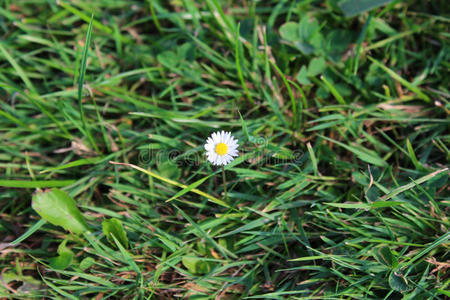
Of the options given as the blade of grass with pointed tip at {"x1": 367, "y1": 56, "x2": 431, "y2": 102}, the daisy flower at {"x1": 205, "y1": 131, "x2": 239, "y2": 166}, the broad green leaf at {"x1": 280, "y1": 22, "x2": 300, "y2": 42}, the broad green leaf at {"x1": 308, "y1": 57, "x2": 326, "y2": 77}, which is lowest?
the daisy flower at {"x1": 205, "y1": 131, "x2": 239, "y2": 166}

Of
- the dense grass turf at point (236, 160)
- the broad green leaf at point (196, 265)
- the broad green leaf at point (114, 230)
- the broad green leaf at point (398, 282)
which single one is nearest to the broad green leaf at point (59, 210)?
the dense grass turf at point (236, 160)

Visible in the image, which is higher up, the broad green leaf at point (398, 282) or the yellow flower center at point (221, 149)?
the yellow flower center at point (221, 149)

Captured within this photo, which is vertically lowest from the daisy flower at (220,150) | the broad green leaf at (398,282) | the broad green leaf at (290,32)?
the broad green leaf at (398,282)

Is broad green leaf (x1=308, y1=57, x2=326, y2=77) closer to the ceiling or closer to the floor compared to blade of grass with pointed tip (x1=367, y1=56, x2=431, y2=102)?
closer to the ceiling

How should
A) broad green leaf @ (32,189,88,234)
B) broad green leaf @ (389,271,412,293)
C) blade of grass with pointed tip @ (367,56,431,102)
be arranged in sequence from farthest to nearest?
blade of grass with pointed tip @ (367,56,431,102) → broad green leaf @ (32,189,88,234) → broad green leaf @ (389,271,412,293)

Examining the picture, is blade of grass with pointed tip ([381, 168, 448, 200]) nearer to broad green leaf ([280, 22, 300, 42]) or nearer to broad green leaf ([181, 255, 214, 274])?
broad green leaf ([181, 255, 214, 274])

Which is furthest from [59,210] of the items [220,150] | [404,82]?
[404,82]

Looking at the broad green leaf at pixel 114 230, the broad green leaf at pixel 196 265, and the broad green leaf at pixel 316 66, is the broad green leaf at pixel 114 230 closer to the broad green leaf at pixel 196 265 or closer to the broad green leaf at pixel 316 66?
the broad green leaf at pixel 196 265

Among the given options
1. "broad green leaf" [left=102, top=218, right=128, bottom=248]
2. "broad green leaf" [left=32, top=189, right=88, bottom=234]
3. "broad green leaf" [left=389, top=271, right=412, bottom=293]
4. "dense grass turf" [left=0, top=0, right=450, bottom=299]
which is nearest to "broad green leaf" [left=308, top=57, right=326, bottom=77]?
"dense grass turf" [left=0, top=0, right=450, bottom=299]
